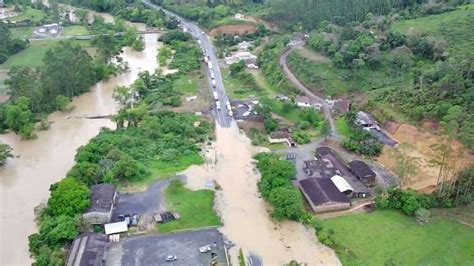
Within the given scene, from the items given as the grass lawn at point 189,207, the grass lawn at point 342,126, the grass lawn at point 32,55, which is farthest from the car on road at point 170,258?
the grass lawn at point 32,55

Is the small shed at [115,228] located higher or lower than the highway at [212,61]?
lower

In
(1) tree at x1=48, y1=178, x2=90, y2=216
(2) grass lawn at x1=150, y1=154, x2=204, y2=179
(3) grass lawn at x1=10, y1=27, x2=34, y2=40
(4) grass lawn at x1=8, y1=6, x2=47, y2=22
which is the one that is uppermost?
(4) grass lawn at x1=8, y1=6, x2=47, y2=22

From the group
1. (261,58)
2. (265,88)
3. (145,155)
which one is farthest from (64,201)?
(261,58)

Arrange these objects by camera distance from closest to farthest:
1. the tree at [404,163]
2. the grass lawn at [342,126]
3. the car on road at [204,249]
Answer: the car on road at [204,249], the tree at [404,163], the grass lawn at [342,126]

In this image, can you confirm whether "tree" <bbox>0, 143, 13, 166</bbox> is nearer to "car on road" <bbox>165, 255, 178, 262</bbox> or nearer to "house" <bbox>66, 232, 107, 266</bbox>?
"house" <bbox>66, 232, 107, 266</bbox>

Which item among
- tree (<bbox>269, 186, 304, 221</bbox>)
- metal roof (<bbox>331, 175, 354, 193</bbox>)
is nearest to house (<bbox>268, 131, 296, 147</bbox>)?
metal roof (<bbox>331, 175, 354, 193</bbox>)

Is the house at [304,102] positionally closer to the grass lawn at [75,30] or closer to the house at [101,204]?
the house at [101,204]

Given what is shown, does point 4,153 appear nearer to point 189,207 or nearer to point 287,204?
point 189,207
